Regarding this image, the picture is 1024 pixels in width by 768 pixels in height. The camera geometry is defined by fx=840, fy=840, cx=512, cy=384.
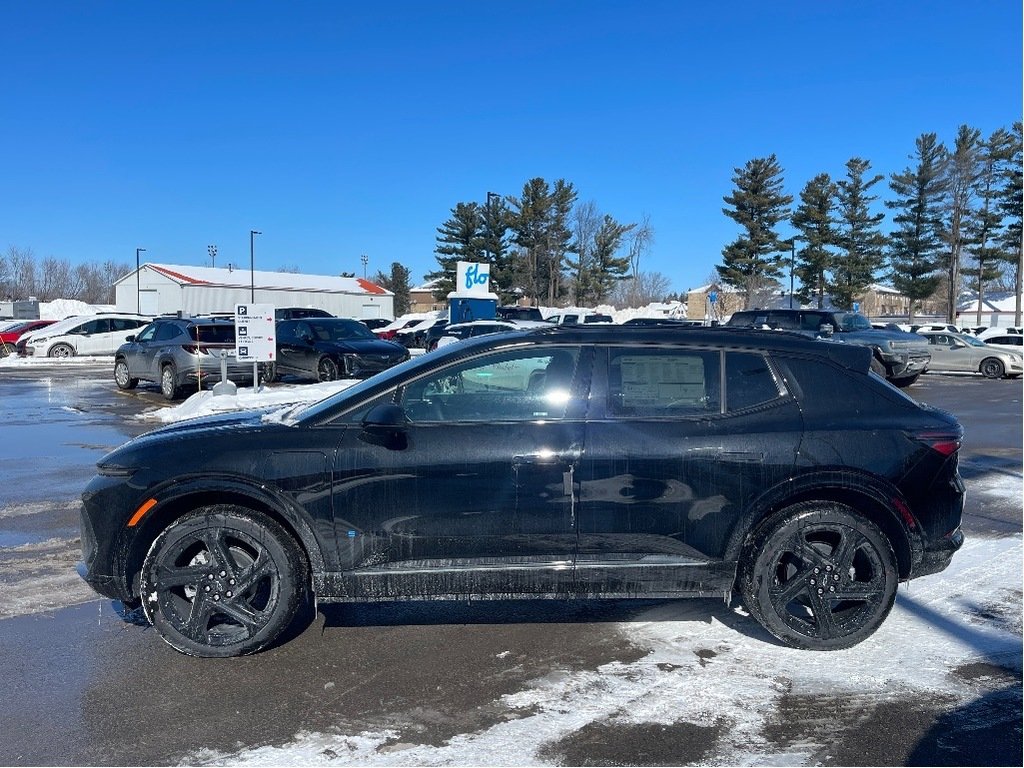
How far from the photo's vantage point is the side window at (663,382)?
4.45 m

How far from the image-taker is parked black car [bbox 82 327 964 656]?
4262 mm

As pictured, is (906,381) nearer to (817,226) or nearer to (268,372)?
(268,372)

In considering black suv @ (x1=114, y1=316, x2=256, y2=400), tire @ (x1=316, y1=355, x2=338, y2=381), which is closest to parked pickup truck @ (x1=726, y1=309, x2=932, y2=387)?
tire @ (x1=316, y1=355, x2=338, y2=381)

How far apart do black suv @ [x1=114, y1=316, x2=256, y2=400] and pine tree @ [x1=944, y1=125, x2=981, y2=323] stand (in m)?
50.6

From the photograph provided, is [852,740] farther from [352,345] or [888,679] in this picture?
[352,345]

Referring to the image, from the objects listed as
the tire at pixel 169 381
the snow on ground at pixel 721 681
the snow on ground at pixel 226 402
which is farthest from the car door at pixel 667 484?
the tire at pixel 169 381

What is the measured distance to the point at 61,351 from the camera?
94.0 feet

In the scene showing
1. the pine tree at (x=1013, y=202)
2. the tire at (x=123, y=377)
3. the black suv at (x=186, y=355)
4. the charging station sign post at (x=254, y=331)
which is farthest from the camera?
the pine tree at (x=1013, y=202)

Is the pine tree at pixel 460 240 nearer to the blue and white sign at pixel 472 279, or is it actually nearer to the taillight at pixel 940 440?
the blue and white sign at pixel 472 279

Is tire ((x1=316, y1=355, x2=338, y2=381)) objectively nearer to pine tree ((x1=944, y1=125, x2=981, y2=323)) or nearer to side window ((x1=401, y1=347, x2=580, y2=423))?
side window ((x1=401, y1=347, x2=580, y2=423))

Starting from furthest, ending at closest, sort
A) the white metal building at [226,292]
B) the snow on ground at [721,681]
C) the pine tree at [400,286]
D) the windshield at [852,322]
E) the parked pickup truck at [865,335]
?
the pine tree at [400,286] → the white metal building at [226,292] → the windshield at [852,322] → the parked pickup truck at [865,335] → the snow on ground at [721,681]

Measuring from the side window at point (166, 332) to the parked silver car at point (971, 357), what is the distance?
65.4 feet

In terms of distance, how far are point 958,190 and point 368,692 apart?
60.6 m

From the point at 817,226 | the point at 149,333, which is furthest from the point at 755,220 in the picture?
the point at 149,333
